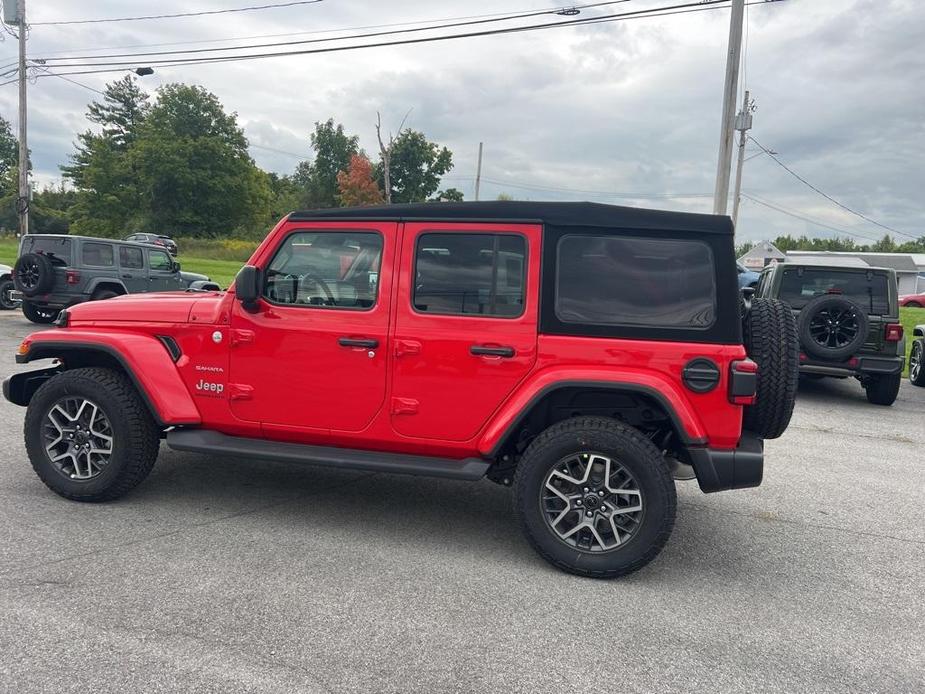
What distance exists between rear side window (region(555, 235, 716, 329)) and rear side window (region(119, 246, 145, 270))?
39.2 ft

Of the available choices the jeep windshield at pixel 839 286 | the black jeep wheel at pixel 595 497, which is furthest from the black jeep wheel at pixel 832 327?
the black jeep wheel at pixel 595 497

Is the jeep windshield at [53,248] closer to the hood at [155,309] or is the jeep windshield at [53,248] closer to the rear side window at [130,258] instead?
the rear side window at [130,258]

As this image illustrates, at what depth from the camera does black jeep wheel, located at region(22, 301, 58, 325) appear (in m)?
12.8

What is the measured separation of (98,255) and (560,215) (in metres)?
11.8

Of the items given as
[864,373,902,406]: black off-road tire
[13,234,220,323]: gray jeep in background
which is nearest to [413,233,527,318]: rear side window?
[864,373,902,406]: black off-road tire

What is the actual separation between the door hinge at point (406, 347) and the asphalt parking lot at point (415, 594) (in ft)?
3.58

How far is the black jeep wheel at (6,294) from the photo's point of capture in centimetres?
1508

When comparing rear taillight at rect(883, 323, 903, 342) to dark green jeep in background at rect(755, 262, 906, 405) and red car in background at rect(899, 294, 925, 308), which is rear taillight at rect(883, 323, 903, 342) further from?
red car in background at rect(899, 294, 925, 308)

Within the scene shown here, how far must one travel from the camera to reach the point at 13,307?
15328mm

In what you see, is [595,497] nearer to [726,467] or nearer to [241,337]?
[726,467]

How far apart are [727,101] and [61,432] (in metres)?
14.3

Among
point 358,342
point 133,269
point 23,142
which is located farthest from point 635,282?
point 23,142

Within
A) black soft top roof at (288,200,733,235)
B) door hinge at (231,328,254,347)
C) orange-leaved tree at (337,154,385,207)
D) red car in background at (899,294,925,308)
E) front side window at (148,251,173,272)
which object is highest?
orange-leaved tree at (337,154,385,207)

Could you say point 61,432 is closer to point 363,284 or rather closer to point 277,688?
point 363,284
